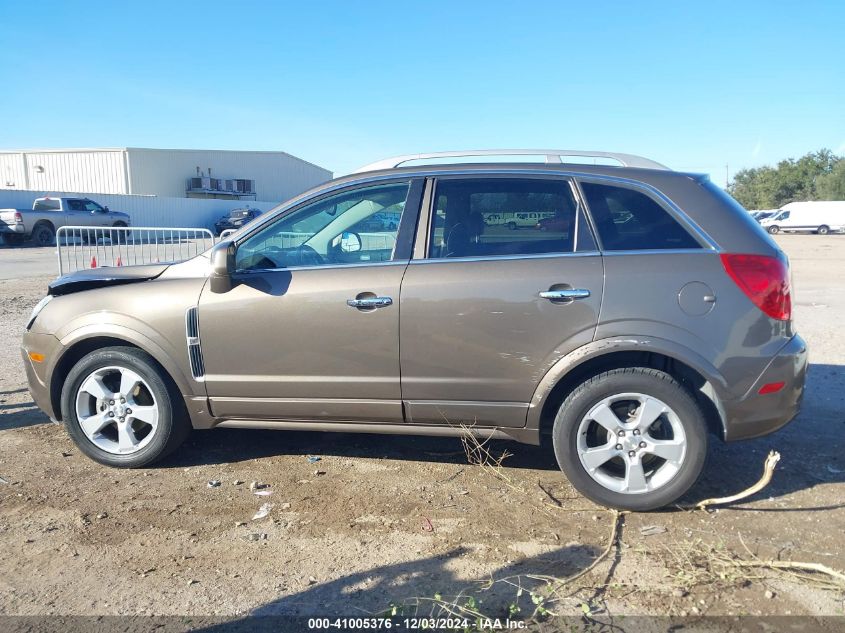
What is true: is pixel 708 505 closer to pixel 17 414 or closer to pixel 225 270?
pixel 225 270

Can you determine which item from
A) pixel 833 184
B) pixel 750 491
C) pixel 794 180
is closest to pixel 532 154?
pixel 750 491

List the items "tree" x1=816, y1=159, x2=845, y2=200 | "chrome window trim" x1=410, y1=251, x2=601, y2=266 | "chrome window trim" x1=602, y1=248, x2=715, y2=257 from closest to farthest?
"chrome window trim" x1=602, y1=248, x2=715, y2=257, "chrome window trim" x1=410, y1=251, x2=601, y2=266, "tree" x1=816, y1=159, x2=845, y2=200

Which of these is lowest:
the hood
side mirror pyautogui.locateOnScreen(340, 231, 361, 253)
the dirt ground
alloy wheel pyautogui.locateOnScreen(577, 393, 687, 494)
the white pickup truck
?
the dirt ground

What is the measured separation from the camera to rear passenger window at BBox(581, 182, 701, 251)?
350cm

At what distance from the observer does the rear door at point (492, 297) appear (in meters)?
3.46

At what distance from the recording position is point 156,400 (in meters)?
3.97

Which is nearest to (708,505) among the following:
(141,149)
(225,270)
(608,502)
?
(608,502)

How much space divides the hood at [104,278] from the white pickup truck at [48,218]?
22.8m

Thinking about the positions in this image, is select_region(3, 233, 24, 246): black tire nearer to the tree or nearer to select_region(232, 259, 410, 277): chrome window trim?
select_region(232, 259, 410, 277): chrome window trim

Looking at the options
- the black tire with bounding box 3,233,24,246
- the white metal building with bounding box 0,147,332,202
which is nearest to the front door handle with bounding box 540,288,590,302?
the black tire with bounding box 3,233,24,246

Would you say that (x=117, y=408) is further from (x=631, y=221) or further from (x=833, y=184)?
(x=833, y=184)

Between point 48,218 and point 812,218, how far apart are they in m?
46.6

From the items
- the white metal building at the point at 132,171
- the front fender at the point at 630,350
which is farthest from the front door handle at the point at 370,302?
the white metal building at the point at 132,171

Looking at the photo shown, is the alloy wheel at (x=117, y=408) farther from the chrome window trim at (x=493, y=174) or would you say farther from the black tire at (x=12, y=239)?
the black tire at (x=12, y=239)
